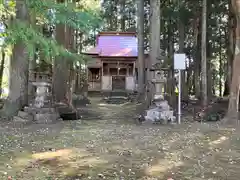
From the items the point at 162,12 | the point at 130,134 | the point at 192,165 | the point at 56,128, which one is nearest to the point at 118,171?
the point at 192,165

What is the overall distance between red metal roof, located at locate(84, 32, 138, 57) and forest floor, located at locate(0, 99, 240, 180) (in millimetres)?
19992

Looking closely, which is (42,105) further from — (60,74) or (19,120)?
(60,74)

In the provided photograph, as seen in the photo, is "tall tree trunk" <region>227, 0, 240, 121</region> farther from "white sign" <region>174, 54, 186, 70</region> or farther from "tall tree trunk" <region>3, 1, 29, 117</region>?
"tall tree trunk" <region>3, 1, 29, 117</region>

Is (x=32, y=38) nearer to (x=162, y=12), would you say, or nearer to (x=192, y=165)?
(x=192, y=165)

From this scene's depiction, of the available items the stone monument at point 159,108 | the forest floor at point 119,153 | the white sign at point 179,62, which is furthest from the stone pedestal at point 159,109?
the forest floor at point 119,153

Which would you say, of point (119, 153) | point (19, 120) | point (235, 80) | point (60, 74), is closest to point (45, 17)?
point (119, 153)

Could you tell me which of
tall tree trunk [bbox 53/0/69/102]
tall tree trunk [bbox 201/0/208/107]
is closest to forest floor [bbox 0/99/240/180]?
tall tree trunk [bbox 53/0/69/102]

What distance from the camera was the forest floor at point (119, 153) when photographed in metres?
5.17

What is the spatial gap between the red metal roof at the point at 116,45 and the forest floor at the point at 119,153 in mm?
19992

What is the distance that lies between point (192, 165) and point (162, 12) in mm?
15657

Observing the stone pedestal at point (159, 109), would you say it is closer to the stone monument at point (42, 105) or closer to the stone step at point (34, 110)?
the stone monument at point (42, 105)

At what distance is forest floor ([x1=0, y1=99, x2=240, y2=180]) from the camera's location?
517cm

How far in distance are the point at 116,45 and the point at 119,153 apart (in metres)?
25.0

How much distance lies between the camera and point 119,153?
661 cm
